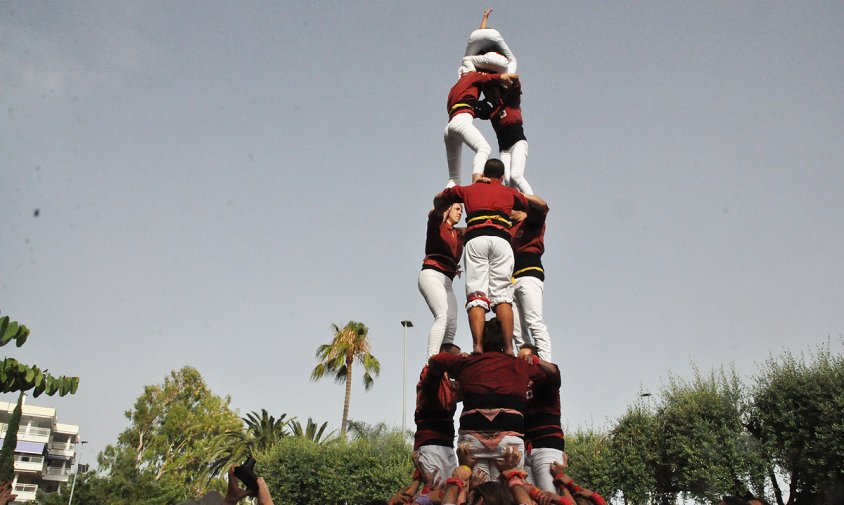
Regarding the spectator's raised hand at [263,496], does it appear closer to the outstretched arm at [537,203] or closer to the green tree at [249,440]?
the outstretched arm at [537,203]

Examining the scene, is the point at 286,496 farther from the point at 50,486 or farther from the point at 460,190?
the point at 50,486

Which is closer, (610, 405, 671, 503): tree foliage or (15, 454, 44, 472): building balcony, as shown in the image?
(610, 405, 671, 503): tree foliage

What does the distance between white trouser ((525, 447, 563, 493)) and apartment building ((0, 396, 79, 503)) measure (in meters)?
60.7

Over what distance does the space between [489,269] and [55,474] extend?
246ft

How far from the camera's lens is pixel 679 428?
21.0 metres

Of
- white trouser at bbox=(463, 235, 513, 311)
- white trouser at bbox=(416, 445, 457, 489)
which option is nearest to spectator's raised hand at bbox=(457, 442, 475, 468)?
white trouser at bbox=(416, 445, 457, 489)

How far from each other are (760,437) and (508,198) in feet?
54.6

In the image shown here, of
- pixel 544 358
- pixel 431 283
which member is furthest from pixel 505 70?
pixel 544 358

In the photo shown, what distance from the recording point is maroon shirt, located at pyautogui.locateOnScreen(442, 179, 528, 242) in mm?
7684

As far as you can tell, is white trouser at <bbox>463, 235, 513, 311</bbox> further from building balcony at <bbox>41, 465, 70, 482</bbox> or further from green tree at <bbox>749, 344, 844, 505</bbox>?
building balcony at <bbox>41, 465, 70, 482</bbox>

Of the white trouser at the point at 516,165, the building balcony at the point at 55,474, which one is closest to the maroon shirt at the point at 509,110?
the white trouser at the point at 516,165

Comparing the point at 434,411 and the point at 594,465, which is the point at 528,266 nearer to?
the point at 434,411

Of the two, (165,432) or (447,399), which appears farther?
(165,432)

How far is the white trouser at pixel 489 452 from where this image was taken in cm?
660
